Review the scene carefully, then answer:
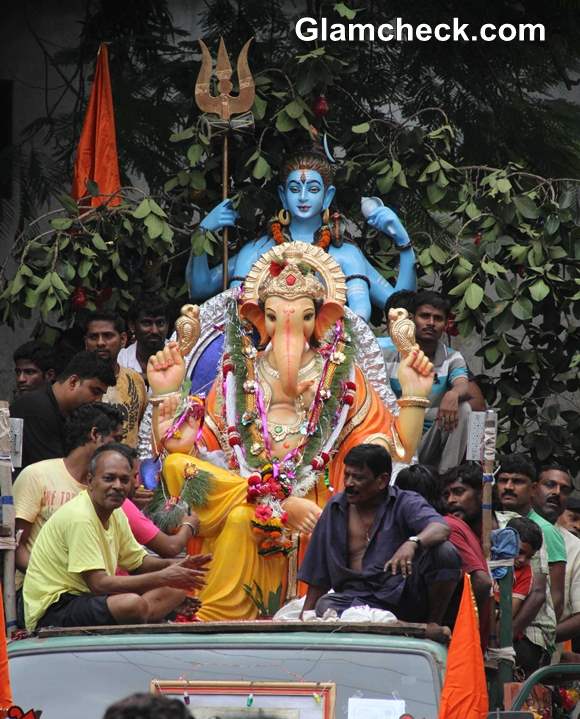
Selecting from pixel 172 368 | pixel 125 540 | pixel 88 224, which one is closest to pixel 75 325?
pixel 88 224

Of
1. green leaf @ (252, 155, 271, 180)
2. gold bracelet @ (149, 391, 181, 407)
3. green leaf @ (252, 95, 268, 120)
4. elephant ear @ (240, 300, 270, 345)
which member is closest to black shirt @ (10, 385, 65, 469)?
gold bracelet @ (149, 391, 181, 407)

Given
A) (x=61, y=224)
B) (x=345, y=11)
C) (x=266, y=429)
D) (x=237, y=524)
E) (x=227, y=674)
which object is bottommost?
(x=227, y=674)

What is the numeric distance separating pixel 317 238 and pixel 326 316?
1.18m

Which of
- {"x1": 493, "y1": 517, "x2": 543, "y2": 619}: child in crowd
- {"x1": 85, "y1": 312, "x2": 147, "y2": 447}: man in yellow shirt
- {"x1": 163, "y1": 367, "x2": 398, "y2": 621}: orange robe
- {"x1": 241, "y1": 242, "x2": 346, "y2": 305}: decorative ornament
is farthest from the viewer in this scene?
{"x1": 85, "y1": 312, "x2": 147, "y2": 447}: man in yellow shirt

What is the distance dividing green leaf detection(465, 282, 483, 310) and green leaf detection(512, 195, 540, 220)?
593 mm

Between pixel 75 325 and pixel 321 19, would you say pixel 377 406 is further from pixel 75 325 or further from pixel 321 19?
pixel 321 19

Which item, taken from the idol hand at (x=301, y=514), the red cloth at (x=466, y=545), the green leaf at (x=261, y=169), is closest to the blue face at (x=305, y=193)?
the green leaf at (x=261, y=169)

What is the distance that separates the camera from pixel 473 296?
1212 cm

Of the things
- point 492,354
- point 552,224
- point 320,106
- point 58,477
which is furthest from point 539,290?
point 58,477

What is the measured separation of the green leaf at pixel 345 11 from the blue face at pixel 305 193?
4.33ft

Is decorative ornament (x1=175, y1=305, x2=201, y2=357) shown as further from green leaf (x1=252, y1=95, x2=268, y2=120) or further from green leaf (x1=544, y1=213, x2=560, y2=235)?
green leaf (x1=544, y1=213, x2=560, y2=235)

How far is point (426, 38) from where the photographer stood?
14.3 m

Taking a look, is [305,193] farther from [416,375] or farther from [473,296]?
[416,375]

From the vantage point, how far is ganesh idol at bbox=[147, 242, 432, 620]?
10398mm
